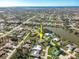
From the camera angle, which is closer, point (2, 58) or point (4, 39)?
point (2, 58)

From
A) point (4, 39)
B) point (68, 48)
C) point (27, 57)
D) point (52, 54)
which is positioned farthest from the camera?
point (4, 39)

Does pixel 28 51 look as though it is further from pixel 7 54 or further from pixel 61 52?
pixel 61 52

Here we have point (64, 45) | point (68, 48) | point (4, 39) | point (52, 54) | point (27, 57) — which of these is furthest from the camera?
point (4, 39)

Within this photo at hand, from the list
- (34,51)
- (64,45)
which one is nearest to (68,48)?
(64,45)

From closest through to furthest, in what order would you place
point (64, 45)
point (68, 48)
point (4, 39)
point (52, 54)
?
1. point (52, 54)
2. point (68, 48)
3. point (64, 45)
4. point (4, 39)

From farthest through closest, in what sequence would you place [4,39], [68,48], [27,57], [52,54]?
[4,39] → [68,48] → [52,54] → [27,57]

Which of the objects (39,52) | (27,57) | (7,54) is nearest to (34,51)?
(39,52)

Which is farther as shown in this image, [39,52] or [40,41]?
[40,41]

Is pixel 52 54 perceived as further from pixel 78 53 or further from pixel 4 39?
pixel 4 39
